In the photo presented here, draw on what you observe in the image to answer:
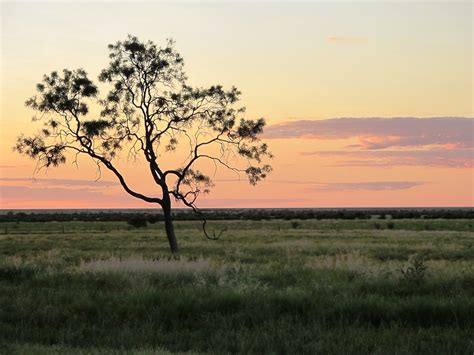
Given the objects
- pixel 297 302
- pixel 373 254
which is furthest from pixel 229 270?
pixel 373 254

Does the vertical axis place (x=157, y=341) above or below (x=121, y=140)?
below

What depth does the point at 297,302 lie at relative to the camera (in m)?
12.5

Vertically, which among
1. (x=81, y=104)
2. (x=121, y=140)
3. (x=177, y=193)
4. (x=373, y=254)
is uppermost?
(x=81, y=104)

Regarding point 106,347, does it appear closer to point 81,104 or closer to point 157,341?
point 157,341

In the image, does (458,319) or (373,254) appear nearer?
(458,319)

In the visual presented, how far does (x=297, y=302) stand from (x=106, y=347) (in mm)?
4482

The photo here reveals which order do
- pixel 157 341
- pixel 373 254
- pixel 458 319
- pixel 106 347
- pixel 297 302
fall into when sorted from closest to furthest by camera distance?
pixel 106 347 < pixel 157 341 < pixel 458 319 < pixel 297 302 < pixel 373 254

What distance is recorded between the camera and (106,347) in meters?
9.77

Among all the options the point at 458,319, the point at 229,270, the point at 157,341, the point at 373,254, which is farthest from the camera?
the point at 373,254

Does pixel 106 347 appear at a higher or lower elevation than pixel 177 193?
lower

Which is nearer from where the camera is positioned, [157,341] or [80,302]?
[157,341]

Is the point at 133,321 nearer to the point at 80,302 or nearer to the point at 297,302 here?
the point at 80,302

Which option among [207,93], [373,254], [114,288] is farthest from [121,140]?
[114,288]

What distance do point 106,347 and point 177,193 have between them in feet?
75.4
